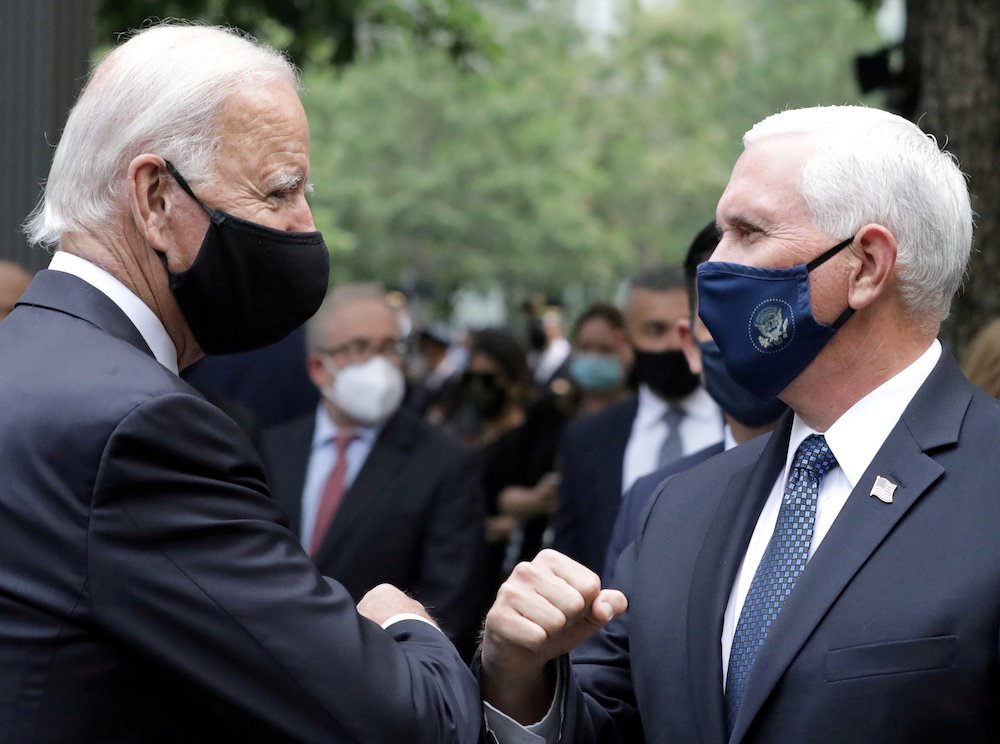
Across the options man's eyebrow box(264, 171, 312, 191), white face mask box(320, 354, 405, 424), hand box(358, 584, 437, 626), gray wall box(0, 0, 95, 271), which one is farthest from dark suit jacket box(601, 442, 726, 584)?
gray wall box(0, 0, 95, 271)

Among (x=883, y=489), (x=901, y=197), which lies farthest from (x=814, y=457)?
(x=901, y=197)

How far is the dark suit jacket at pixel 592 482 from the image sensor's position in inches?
225

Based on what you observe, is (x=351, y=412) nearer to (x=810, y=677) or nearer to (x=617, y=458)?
(x=617, y=458)

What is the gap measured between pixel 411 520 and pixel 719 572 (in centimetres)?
316

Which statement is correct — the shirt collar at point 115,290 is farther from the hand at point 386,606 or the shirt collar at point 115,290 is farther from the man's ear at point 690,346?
the man's ear at point 690,346

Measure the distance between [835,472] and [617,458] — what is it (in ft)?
10.4

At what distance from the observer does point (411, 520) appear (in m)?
5.70

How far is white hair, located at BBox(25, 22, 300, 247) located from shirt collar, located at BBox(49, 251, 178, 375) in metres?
0.07

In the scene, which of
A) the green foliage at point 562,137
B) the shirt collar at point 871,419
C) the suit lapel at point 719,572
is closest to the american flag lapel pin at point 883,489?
the shirt collar at point 871,419

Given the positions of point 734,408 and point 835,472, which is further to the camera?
point 734,408

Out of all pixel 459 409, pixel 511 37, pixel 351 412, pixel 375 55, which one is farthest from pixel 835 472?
pixel 511 37

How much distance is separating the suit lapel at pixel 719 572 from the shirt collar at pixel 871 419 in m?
0.15

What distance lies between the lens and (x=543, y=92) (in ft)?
111

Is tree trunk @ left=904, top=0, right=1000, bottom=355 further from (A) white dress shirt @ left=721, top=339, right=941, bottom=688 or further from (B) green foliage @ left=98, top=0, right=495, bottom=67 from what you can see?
(B) green foliage @ left=98, top=0, right=495, bottom=67
